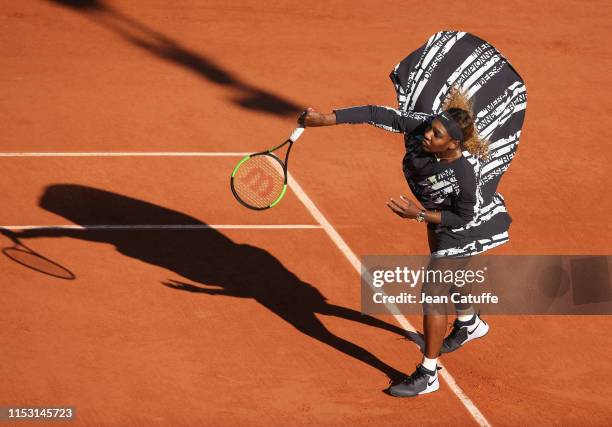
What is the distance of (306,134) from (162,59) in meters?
3.48

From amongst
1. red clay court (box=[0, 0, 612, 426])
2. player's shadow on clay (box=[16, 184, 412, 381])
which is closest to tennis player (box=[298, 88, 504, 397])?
red clay court (box=[0, 0, 612, 426])

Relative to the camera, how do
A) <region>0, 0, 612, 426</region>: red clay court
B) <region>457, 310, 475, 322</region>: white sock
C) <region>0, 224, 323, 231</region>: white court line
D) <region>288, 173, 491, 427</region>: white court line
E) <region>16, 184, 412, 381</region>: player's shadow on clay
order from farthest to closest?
<region>0, 224, 323, 231</region>: white court line, <region>16, 184, 412, 381</region>: player's shadow on clay, <region>457, 310, 475, 322</region>: white sock, <region>0, 0, 612, 426</region>: red clay court, <region>288, 173, 491, 427</region>: white court line

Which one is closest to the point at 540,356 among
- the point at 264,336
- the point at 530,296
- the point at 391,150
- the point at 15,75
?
the point at 530,296

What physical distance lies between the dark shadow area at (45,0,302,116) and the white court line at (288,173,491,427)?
95.5 inches

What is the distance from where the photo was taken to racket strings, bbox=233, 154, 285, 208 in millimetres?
9633

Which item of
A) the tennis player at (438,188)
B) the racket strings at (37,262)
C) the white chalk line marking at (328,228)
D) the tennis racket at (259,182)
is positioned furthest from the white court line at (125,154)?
the tennis player at (438,188)

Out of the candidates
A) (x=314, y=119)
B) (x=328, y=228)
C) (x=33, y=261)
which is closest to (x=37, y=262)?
(x=33, y=261)

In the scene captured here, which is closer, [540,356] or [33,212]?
[540,356]

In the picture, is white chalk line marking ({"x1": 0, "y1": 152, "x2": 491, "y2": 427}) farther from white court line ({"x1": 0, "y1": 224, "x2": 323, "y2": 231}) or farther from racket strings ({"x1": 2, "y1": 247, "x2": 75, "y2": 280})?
racket strings ({"x1": 2, "y1": 247, "x2": 75, "y2": 280})

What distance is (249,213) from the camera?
11484 mm

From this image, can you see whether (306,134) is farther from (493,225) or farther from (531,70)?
(493,225)

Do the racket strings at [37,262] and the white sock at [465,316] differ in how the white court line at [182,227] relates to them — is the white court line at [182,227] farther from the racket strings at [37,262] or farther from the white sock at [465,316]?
the white sock at [465,316]

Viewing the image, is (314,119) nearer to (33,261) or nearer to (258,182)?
(258,182)

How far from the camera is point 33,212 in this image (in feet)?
37.0
